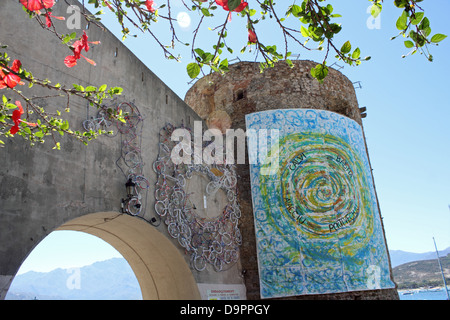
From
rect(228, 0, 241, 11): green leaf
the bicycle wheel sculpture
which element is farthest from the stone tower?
rect(228, 0, 241, 11): green leaf

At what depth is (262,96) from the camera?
842 cm

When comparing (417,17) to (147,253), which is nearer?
(417,17)

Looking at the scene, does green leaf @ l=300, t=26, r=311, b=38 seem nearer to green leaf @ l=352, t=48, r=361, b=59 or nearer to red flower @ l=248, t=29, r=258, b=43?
green leaf @ l=352, t=48, r=361, b=59

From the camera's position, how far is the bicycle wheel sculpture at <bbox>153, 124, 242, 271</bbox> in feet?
18.9

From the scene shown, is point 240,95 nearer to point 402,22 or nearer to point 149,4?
point 149,4

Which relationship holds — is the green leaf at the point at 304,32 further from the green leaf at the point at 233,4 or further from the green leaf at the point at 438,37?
the green leaf at the point at 438,37

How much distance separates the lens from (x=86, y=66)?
510 cm

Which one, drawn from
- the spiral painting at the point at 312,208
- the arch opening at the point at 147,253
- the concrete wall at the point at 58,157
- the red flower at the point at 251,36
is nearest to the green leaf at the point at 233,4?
the red flower at the point at 251,36

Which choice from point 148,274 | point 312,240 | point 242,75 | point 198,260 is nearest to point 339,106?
point 242,75

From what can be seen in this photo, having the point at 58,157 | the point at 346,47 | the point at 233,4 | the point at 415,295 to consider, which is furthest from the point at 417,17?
the point at 415,295

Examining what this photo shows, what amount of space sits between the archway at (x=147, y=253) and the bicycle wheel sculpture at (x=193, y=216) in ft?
0.88

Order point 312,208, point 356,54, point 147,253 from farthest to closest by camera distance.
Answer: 1. point 312,208
2. point 147,253
3. point 356,54

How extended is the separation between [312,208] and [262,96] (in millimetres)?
2730
